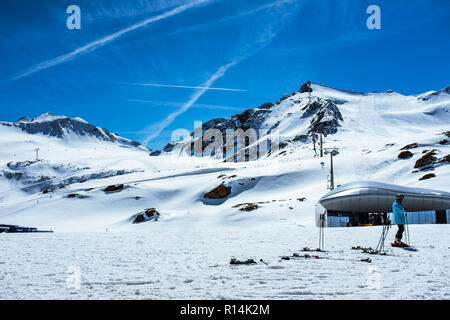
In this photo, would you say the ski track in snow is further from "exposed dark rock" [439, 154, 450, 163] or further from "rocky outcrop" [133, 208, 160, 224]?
"exposed dark rock" [439, 154, 450, 163]

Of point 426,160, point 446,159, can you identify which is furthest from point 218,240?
point 446,159

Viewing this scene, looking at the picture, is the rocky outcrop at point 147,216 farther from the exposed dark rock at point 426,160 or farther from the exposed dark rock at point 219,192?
the exposed dark rock at point 426,160

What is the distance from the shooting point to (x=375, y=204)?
87.7 feet

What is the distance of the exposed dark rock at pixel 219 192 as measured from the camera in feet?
171

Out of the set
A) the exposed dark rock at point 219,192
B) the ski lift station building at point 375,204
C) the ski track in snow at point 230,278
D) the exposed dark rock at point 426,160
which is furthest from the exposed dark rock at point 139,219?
the exposed dark rock at point 426,160

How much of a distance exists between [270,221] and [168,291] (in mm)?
30233

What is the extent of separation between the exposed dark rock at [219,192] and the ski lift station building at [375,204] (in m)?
24.6

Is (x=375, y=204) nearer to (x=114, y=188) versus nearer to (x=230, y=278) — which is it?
(x=230, y=278)

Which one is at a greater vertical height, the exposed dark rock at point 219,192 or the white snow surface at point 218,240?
the exposed dark rock at point 219,192

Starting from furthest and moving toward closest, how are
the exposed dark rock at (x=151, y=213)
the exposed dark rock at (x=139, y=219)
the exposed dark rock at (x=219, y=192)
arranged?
the exposed dark rock at (x=219, y=192) < the exposed dark rock at (x=151, y=213) < the exposed dark rock at (x=139, y=219)

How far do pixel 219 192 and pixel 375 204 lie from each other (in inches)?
1140

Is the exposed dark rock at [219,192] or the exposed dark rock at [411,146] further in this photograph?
the exposed dark rock at [411,146]

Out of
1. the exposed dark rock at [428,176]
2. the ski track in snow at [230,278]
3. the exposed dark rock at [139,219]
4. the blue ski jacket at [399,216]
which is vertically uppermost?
the exposed dark rock at [428,176]
